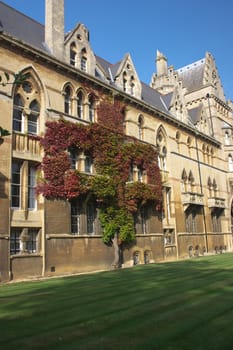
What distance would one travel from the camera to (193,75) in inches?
1875

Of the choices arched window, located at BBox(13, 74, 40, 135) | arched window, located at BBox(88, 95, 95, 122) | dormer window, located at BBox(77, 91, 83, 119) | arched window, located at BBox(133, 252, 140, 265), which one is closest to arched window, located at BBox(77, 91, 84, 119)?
dormer window, located at BBox(77, 91, 83, 119)

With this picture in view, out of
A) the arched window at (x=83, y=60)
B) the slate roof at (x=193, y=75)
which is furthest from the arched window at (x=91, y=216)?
the slate roof at (x=193, y=75)

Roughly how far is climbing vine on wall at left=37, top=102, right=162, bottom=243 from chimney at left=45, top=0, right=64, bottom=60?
4.60 m

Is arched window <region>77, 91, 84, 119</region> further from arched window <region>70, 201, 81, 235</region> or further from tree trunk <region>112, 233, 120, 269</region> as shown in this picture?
tree trunk <region>112, 233, 120, 269</region>

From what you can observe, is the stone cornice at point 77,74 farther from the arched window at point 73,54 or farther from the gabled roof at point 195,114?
the gabled roof at point 195,114

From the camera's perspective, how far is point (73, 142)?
19.6m

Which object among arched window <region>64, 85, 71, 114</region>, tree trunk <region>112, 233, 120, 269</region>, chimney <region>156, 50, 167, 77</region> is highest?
chimney <region>156, 50, 167, 77</region>

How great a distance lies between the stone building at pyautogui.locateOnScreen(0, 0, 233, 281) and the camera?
16953mm

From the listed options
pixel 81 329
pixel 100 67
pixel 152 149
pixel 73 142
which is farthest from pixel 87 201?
pixel 81 329

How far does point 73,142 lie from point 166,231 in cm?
1219

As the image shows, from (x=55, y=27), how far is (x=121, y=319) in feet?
66.1

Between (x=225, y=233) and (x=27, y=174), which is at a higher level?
(x=27, y=174)

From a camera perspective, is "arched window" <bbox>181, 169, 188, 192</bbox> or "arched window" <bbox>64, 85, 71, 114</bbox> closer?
"arched window" <bbox>64, 85, 71, 114</bbox>

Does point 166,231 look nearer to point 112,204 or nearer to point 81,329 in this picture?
point 112,204
